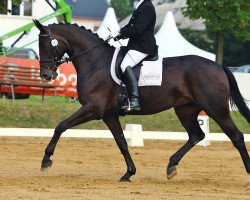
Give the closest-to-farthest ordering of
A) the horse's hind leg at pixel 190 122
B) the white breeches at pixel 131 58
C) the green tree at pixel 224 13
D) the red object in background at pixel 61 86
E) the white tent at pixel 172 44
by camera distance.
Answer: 1. the white breeches at pixel 131 58
2. the horse's hind leg at pixel 190 122
3. the red object in background at pixel 61 86
4. the white tent at pixel 172 44
5. the green tree at pixel 224 13

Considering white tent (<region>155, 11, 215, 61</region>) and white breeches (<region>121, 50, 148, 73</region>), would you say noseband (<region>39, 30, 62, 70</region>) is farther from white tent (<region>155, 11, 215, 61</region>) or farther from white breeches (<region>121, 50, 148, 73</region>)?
white tent (<region>155, 11, 215, 61</region>)

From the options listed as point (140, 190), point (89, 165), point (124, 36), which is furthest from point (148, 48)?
point (89, 165)

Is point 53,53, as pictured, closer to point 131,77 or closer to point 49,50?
point 49,50

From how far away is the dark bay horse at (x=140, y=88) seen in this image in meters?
14.3

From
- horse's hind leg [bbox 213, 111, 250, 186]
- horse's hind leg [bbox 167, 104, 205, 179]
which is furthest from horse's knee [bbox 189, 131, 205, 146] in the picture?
horse's hind leg [bbox 213, 111, 250, 186]

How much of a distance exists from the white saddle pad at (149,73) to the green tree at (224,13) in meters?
27.1

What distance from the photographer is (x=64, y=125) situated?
45.7ft

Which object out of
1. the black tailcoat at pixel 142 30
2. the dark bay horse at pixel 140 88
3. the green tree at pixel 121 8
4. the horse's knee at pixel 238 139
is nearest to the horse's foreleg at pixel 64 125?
the dark bay horse at pixel 140 88

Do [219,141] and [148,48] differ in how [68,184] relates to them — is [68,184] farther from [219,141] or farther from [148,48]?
[219,141]

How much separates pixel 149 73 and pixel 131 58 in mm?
355

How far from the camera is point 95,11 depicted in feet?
351

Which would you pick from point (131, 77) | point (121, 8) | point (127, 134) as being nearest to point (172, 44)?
point (127, 134)

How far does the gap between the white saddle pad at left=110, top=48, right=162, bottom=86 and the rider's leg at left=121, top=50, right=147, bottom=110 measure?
0.51 ft

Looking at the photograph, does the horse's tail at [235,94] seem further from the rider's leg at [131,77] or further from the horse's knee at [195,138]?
the rider's leg at [131,77]
